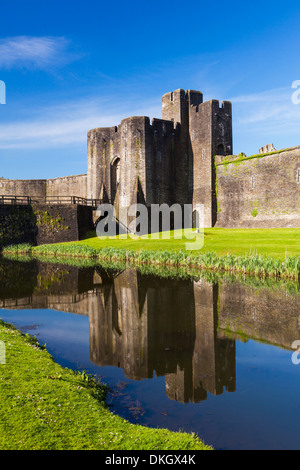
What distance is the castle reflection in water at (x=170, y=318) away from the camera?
795 cm

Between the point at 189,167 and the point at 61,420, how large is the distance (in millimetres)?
39477

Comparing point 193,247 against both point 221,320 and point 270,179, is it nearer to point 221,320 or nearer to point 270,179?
point 270,179

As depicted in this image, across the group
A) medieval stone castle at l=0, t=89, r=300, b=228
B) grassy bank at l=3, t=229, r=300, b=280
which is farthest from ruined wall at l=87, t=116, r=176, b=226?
grassy bank at l=3, t=229, r=300, b=280

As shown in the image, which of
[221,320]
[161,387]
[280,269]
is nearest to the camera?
[161,387]

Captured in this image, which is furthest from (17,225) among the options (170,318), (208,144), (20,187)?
(170,318)

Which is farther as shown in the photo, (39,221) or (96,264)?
(39,221)

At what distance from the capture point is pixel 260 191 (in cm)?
3562

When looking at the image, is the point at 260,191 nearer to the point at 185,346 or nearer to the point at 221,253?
the point at 221,253

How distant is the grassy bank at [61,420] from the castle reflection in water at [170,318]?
1714 mm

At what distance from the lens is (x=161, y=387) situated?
7.09 meters

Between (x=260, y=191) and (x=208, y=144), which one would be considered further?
(x=208, y=144)

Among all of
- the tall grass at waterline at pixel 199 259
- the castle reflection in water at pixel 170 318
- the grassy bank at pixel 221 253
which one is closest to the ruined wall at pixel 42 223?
the grassy bank at pixel 221 253

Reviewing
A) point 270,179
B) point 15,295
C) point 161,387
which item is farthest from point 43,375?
point 270,179

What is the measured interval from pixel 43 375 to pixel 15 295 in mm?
10322
